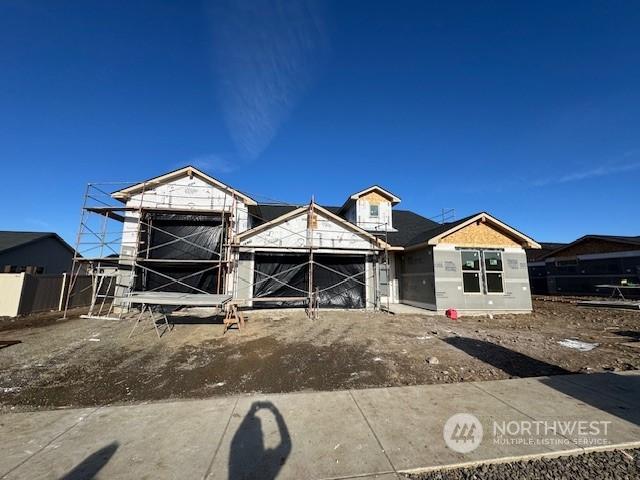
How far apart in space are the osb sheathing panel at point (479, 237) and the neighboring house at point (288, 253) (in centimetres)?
5

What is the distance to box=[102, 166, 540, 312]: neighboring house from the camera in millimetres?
13375

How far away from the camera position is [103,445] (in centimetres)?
330

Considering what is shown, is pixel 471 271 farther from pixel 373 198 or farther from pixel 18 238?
pixel 18 238

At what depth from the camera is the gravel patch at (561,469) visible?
2.85 meters

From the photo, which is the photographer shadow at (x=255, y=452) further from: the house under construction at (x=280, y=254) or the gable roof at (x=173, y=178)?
the gable roof at (x=173, y=178)

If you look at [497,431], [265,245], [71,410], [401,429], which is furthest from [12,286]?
[497,431]

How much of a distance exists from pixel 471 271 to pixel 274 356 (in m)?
11.2

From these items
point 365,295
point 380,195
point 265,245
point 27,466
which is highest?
point 380,195

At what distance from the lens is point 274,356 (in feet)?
22.5

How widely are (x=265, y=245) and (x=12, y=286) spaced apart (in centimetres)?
1187

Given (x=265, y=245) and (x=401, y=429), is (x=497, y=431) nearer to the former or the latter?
(x=401, y=429)

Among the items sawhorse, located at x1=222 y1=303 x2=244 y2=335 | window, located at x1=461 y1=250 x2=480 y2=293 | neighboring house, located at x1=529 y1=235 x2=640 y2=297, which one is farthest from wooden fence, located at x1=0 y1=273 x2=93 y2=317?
neighboring house, located at x1=529 y1=235 x2=640 y2=297

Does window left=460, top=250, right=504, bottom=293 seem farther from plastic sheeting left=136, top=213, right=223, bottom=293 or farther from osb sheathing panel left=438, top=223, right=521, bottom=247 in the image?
plastic sheeting left=136, top=213, right=223, bottom=293

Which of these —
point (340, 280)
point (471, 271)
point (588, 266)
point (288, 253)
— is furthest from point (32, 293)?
point (588, 266)
